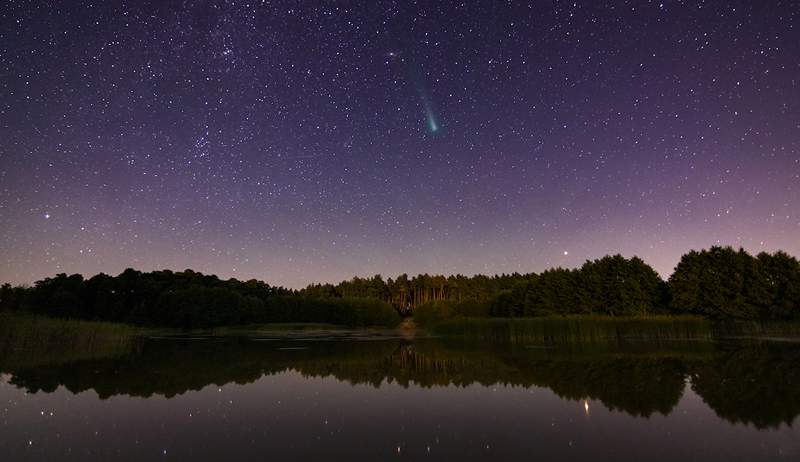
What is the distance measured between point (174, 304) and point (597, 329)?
62.4 meters

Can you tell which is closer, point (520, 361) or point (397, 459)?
point (397, 459)

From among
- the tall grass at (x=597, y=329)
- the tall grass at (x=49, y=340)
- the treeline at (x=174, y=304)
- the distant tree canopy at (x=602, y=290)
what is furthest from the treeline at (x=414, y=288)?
the tall grass at (x=49, y=340)

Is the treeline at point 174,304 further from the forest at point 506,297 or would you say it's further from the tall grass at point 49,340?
the tall grass at point 49,340

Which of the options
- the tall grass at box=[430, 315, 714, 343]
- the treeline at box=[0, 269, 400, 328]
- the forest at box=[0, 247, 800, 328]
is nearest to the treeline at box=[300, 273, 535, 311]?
the forest at box=[0, 247, 800, 328]

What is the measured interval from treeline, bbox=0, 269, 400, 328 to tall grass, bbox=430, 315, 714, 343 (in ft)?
169

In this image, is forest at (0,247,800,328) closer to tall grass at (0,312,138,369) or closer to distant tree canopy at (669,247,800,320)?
distant tree canopy at (669,247,800,320)

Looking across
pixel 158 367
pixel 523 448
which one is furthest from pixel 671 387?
pixel 158 367

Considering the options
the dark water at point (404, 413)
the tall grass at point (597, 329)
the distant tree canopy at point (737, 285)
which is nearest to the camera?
the dark water at point (404, 413)

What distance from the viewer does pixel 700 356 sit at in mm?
20734

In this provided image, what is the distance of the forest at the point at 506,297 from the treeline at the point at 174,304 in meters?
0.16

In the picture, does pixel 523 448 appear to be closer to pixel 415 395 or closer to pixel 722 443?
pixel 722 443

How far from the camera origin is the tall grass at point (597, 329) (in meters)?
32.2

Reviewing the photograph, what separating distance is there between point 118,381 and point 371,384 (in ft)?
22.8

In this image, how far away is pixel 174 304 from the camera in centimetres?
7394
